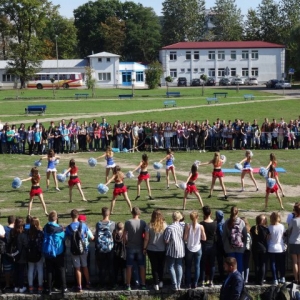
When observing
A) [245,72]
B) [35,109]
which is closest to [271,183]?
[35,109]

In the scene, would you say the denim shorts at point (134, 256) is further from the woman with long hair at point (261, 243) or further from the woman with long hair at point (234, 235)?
the woman with long hair at point (261, 243)

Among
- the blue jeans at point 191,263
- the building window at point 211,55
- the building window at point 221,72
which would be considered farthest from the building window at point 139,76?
the blue jeans at point 191,263

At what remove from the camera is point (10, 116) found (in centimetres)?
4244

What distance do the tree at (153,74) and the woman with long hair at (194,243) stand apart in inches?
2362

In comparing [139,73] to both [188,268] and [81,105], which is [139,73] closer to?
[81,105]

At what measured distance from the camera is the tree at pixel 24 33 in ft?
251

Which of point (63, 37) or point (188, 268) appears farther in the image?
point (63, 37)

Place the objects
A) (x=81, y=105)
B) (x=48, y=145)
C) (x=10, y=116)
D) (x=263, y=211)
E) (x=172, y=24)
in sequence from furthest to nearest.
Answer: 1. (x=172, y=24)
2. (x=81, y=105)
3. (x=10, y=116)
4. (x=48, y=145)
5. (x=263, y=211)

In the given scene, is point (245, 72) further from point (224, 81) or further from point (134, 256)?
point (134, 256)

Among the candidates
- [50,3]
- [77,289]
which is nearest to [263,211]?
[77,289]

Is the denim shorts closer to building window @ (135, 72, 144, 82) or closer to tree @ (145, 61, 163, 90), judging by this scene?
tree @ (145, 61, 163, 90)

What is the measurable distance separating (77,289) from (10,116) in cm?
3212

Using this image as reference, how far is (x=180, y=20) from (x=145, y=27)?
27.9 feet

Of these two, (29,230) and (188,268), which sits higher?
(29,230)
